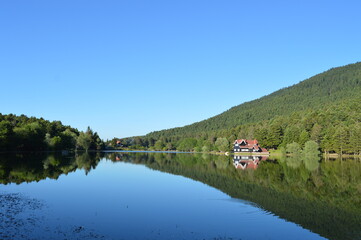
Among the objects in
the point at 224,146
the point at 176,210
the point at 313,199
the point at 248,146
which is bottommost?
the point at 313,199

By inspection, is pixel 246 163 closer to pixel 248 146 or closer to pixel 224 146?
pixel 248 146

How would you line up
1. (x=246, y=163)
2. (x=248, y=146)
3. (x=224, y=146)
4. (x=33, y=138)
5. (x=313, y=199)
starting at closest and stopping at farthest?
(x=313, y=199)
(x=246, y=163)
(x=33, y=138)
(x=248, y=146)
(x=224, y=146)

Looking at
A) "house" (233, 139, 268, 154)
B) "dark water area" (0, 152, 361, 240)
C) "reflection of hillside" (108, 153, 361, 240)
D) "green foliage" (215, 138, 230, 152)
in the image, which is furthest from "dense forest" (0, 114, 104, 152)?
"reflection of hillside" (108, 153, 361, 240)

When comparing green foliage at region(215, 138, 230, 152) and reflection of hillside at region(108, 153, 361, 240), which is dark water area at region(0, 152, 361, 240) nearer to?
reflection of hillside at region(108, 153, 361, 240)

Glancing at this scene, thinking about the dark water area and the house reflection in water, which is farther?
the house reflection in water

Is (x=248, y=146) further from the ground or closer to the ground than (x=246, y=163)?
further from the ground

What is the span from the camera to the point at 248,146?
14975 centimetres

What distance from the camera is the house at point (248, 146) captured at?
144375mm

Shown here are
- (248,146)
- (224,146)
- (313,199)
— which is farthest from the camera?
(224,146)

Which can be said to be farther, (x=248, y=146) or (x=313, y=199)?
(x=248, y=146)

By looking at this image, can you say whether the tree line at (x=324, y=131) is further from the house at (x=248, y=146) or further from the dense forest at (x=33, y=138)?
the dense forest at (x=33, y=138)

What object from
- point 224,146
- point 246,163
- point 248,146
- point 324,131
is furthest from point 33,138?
point 324,131

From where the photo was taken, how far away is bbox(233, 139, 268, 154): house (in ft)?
474

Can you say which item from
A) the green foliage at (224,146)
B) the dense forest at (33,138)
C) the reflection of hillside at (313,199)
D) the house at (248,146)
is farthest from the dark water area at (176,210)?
the green foliage at (224,146)
